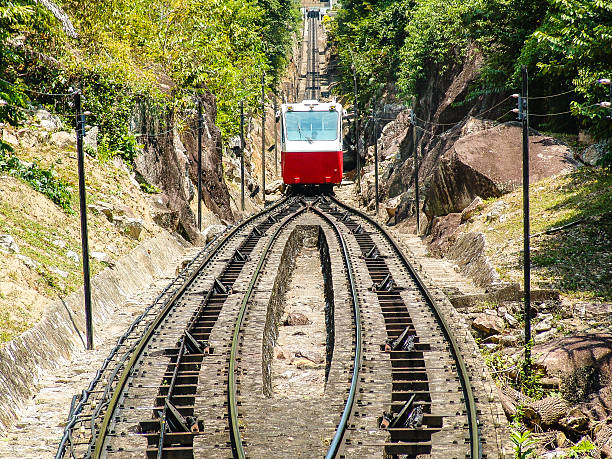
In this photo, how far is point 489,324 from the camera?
46.4ft

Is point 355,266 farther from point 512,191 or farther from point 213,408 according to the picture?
point 213,408

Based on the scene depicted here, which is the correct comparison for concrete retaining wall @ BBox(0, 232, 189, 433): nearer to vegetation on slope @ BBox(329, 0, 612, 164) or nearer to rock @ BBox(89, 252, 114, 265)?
rock @ BBox(89, 252, 114, 265)

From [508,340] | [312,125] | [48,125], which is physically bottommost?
[508,340]

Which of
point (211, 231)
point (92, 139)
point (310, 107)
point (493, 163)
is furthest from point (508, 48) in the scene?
point (92, 139)

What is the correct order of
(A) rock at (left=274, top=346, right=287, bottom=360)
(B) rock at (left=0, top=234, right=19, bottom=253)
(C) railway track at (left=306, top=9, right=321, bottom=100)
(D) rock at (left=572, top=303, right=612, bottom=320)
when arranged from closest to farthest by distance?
1. (D) rock at (left=572, top=303, right=612, bottom=320)
2. (B) rock at (left=0, top=234, right=19, bottom=253)
3. (A) rock at (left=274, top=346, right=287, bottom=360)
4. (C) railway track at (left=306, top=9, right=321, bottom=100)

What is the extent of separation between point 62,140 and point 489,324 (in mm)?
14497

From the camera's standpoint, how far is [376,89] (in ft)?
189

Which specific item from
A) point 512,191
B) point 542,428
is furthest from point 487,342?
point 512,191

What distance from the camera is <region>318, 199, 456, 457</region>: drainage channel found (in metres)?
8.84

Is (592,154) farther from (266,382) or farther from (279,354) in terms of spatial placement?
(266,382)

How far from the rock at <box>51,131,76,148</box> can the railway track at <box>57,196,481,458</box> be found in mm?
6805

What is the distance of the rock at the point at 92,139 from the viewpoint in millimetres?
22781

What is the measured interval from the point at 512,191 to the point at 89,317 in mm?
15420

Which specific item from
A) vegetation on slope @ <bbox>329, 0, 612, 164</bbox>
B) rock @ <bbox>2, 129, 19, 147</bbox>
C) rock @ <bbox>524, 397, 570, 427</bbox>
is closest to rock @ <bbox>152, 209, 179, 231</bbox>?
rock @ <bbox>2, 129, 19, 147</bbox>
